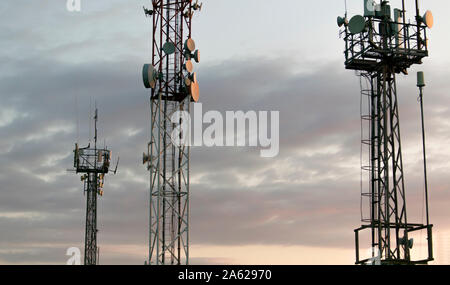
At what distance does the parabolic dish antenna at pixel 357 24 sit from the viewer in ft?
211

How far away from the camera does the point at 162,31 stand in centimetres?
6800

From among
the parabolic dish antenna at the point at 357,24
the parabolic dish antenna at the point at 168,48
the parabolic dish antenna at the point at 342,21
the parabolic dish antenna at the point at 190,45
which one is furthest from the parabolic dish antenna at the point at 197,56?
the parabolic dish antenna at the point at 357,24

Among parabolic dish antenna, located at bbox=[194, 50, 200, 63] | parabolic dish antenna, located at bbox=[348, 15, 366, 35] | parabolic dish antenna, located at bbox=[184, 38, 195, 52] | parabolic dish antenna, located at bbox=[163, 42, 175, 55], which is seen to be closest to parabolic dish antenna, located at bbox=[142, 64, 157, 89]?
parabolic dish antenna, located at bbox=[163, 42, 175, 55]

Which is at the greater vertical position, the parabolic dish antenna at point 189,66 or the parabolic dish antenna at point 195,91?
the parabolic dish antenna at point 189,66

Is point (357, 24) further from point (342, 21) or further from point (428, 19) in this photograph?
point (428, 19)

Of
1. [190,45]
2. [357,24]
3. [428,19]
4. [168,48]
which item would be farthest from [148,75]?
[428,19]

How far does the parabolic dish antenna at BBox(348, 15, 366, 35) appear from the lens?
64188mm

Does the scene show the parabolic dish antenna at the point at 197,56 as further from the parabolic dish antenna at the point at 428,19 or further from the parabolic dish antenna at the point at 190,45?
the parabolic dish antenna at the point at 428,19

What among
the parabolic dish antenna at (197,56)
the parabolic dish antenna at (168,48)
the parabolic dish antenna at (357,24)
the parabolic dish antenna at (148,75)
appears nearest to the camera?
the parabolic dish antenna at (357,24)

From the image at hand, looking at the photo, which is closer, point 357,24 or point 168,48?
point 357,24

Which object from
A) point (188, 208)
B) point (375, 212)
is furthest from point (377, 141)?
point (188, 208)

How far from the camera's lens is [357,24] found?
2534 inches
